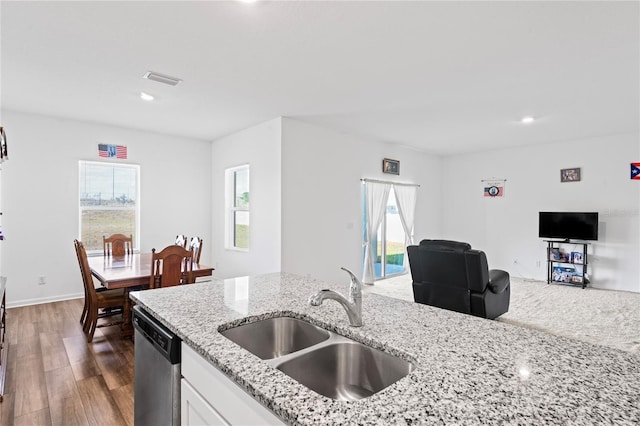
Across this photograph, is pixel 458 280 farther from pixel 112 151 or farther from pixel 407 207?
pixel 112 151

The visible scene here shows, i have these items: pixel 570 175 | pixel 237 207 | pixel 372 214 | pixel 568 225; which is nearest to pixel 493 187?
pixel 570 175

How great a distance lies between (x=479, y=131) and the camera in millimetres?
5555

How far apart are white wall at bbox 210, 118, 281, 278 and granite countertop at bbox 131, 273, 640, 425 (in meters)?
3.26

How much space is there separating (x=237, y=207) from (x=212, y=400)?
4.94 metres

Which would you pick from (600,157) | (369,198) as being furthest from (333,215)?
(600,157)

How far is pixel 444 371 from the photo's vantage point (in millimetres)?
1017

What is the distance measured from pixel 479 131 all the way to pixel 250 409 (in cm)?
569

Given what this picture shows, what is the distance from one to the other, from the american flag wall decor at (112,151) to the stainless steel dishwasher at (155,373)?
4446 mm

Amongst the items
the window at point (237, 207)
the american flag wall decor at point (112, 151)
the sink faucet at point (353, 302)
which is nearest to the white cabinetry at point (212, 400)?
the sink faucet at point (353, 302)

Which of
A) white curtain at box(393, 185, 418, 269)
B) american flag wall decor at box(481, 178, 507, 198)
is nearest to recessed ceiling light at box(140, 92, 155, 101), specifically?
white curtain at box(393, 185, 418, 269)

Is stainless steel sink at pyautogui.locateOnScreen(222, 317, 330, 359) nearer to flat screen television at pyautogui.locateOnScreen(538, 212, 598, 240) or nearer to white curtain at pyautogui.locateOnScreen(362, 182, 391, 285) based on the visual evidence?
white curtain at pyautogui.locateOnScreen(362, 182, 391, 285)

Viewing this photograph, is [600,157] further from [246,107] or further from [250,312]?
[250,312]

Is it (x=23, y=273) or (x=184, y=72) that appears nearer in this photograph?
(x=184, y=72)

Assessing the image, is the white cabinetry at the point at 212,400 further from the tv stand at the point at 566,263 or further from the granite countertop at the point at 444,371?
the tv stand at the point at 566,263
